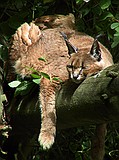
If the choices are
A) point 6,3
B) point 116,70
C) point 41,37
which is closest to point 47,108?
point 116,70

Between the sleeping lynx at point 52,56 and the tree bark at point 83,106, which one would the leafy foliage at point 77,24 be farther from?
the tree bark at point 83,106

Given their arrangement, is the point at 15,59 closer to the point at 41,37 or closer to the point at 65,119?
the point at 41,37

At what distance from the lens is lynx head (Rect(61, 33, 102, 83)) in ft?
9.58

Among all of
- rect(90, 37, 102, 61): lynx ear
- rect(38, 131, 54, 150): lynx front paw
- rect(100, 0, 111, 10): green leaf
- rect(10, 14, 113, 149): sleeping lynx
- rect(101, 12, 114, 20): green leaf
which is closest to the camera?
rect(38, 131, 54, 150): lynx front paw

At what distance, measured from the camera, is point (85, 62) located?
9.89ft

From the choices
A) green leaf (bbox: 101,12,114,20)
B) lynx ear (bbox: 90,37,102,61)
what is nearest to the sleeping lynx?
lynx ear (bbox: 90,37,102,61)

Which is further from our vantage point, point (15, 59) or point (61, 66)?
point (15, 59)

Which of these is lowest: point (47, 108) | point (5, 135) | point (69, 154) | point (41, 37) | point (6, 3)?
point (69, 154)

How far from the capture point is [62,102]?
2.74m

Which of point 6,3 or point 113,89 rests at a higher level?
point 6,3

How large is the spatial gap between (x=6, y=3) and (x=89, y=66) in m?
1.50

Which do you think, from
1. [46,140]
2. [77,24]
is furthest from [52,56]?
[77,24]

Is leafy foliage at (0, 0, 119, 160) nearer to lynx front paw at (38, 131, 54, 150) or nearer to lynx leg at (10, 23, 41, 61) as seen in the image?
lynx leg at (10, 23, 41, 61)

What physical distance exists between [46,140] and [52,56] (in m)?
0.83
